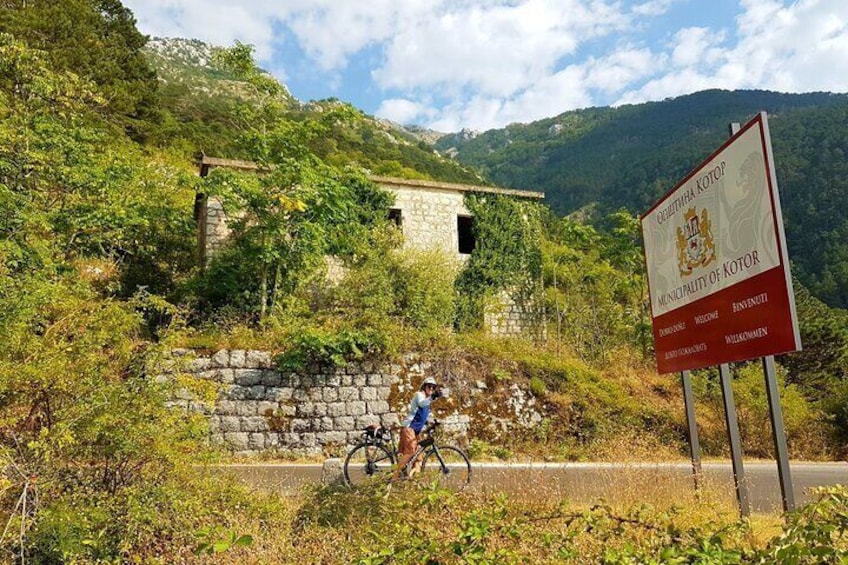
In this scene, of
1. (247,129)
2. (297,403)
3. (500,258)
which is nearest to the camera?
(297,403)

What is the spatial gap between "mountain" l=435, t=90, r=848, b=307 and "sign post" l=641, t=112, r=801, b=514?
43.3 metres

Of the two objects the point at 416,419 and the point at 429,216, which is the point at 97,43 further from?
the point at 416,419

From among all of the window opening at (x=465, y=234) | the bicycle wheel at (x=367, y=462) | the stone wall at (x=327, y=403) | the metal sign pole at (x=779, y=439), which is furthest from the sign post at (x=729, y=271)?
the window opening at (x=465, y=234)

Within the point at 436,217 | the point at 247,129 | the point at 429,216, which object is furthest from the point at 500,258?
the point at 247,129

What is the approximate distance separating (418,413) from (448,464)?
114 centimetres

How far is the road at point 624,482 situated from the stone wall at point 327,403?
1451mm

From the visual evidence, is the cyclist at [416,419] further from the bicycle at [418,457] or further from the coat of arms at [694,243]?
the coat of arms at [694,243]

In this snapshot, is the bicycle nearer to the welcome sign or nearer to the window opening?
the welcome sign

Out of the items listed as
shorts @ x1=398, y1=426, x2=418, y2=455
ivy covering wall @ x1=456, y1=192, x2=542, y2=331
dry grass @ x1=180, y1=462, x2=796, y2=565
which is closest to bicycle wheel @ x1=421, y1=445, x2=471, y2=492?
shorts @ x1=398, y1=426, x2=418, y2=455

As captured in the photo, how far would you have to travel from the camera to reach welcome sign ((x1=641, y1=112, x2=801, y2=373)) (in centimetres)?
442

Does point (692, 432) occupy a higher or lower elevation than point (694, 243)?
lower

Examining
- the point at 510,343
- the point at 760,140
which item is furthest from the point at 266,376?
the point at 760,140

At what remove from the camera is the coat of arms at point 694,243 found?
213 inches

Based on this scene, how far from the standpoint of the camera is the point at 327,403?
12047 millimetres
